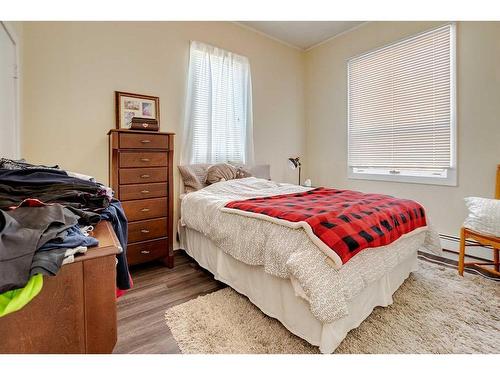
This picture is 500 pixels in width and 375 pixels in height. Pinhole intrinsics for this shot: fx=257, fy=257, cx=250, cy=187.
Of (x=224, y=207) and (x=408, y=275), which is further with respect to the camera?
(x=408, y=275)

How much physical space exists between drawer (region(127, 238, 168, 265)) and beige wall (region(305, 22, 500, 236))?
2676 millimetres

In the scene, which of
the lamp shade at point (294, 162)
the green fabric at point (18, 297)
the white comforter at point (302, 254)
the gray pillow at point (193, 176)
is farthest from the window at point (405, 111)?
the green fabric at point (18, 297)

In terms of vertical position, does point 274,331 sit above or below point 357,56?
below

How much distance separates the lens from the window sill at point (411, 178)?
9.14ft

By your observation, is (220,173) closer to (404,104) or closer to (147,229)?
(147,229)

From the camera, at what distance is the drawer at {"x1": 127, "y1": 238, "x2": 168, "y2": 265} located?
7.50ft

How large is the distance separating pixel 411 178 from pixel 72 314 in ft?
11.2

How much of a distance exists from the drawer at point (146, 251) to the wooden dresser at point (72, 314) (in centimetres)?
165

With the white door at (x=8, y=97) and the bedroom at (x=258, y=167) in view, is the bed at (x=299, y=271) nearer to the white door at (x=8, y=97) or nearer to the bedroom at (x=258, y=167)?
the bedroom at (x=258, y=167)

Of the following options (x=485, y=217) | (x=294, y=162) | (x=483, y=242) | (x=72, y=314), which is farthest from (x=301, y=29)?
(x=72, y=314)
